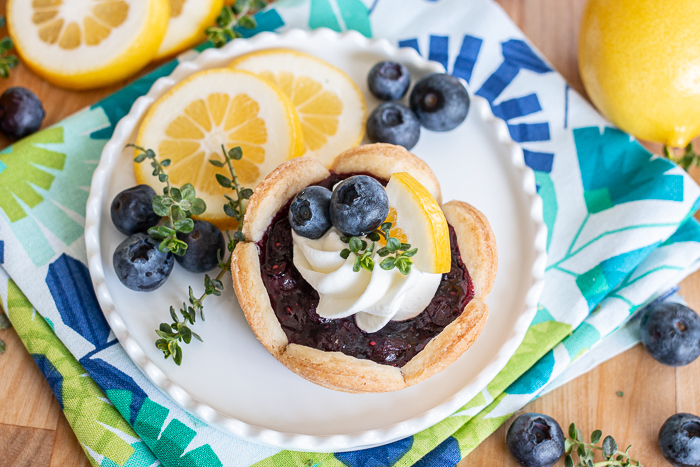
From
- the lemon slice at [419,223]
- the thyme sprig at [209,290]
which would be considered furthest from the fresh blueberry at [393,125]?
the thyme sprig at [209,290]

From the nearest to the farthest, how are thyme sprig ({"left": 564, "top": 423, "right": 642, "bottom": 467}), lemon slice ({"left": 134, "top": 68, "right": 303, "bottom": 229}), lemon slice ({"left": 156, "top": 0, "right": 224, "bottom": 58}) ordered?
1. thyme sprig ({"left": 564, "top": 423, "right": 642, "bottom": 467})
2. lemon slice ({"left": 134, "top": 68, "right": 303, "bottom": 229})
3. lemon slice ({"left": 156, "top": 0, "right": 224, "bottom": 58})

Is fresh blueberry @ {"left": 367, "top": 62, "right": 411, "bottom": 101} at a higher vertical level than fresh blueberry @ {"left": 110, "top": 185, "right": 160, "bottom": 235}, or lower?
higher

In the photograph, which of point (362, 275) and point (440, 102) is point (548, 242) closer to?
point (440, 102)

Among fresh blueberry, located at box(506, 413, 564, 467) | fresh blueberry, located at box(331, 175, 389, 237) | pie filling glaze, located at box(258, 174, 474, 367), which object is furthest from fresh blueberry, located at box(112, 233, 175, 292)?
fresh blueberry, located at box(506, 413, 564, 467)

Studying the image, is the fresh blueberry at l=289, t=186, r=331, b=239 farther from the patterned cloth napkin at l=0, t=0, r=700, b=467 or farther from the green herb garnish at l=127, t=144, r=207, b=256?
the patterned cloth napkin at l=0, t=0, r=700, b=467

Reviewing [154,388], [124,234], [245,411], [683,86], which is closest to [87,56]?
[124,234]

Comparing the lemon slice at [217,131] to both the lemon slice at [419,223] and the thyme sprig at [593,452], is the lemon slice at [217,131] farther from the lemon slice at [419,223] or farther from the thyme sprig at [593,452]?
the thyme sprig at [593,452]

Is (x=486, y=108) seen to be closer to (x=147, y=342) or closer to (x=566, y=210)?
(x=566, y=210)
